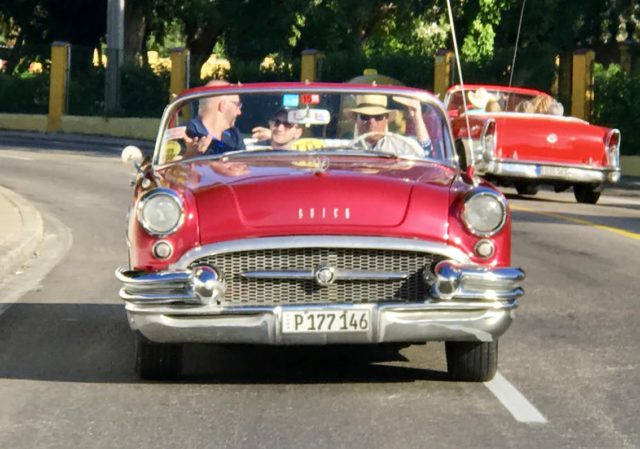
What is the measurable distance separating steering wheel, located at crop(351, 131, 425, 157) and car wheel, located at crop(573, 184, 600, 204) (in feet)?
45.9

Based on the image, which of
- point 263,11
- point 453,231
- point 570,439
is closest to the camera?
point 570,439

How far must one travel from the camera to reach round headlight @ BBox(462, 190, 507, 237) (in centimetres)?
821

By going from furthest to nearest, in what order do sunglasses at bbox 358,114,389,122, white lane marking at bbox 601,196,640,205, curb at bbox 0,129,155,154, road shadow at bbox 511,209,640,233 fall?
1. curb at bbox 0,129,155,154
2. white lane marking at bbox 601,196,640,205
3. road shadow at bbox 511,209,640,233
4. sunglasses at bbox 358,114,389,122

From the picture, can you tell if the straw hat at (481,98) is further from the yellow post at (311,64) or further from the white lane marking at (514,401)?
the yellow post at (311,64)

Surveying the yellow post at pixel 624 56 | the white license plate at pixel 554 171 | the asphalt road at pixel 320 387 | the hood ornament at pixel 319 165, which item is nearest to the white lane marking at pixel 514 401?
the asphalt road at pixel 320 387

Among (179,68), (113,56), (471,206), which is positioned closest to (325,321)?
(471,206)

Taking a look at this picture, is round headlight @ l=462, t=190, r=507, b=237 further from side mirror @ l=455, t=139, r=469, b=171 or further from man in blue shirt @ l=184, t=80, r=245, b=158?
man in blue shirt @ l=184, t=80, r=245, b=158

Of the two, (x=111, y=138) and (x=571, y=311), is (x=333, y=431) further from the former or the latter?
(x=111, y=138)

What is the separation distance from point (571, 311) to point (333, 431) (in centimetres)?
457

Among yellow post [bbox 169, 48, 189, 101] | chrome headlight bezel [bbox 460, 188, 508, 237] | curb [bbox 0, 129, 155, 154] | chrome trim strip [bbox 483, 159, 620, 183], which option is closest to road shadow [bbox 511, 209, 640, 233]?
chrome trim strip [bbox 483, 159, 620, 183]

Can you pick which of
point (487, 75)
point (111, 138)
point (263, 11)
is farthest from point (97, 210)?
point (263, 11)

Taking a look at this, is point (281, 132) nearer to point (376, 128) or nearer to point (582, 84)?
point (376, 128)

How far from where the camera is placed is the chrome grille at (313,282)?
8.06 m

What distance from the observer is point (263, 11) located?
2026 inches
